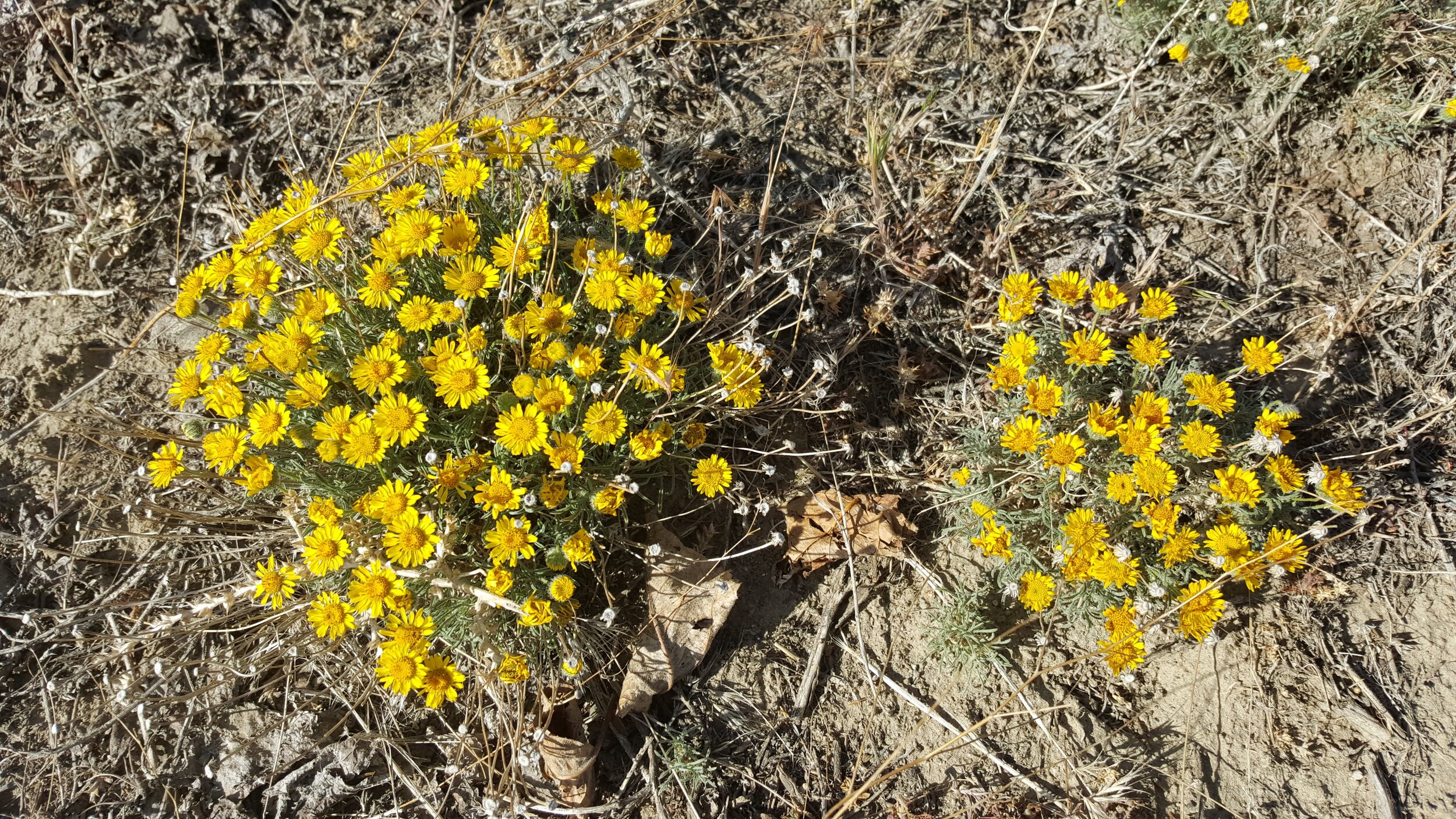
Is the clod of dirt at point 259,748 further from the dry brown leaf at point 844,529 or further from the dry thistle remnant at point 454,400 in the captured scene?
the dry brown leaf at point 844,529

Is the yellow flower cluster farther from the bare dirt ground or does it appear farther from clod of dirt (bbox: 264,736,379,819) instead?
clod of dirt (bbox: 264,736,379,819)

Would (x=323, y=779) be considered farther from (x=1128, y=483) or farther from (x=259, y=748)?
(x=1128, y=483)

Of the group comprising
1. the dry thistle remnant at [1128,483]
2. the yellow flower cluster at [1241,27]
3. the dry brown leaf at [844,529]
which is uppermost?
the yellow flower cluster at [1241,27]

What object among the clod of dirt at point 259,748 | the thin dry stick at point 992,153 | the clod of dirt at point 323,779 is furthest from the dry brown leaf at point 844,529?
the clod of dirt at point 259,748

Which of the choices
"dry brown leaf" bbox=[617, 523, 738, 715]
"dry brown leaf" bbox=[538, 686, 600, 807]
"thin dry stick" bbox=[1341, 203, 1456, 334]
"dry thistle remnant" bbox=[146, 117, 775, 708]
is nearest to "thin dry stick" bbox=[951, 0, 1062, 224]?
"dry thistle remnant" bbox=[146, 117, 775, 708]

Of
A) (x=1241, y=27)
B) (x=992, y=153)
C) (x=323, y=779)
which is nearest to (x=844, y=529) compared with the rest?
(x=992, y=153)

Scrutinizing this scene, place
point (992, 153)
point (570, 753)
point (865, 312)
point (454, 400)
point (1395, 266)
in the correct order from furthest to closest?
1. point (992, 153)
2. point (865, 312)
3. point (1395, 266)
4. point (570, 753)
5. point (454, 400)
